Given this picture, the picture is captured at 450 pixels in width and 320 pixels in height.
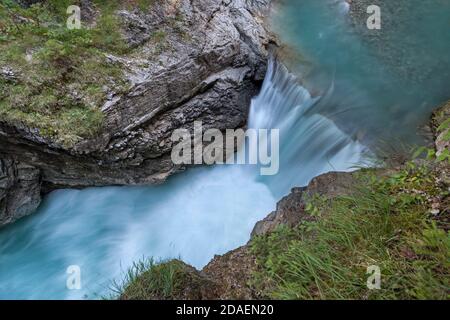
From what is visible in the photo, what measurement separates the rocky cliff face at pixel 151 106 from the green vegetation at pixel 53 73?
0.18 metres

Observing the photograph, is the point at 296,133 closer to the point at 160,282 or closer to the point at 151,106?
the point at 151,106

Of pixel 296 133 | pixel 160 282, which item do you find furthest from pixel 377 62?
pixel 160 282

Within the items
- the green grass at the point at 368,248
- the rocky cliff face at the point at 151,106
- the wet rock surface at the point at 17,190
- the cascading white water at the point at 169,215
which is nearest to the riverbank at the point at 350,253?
the green grass at the point at 368,248

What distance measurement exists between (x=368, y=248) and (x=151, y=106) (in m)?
4.46

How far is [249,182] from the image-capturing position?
722cm

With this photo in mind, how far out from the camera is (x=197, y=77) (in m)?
6.57

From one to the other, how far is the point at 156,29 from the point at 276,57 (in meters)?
2.97

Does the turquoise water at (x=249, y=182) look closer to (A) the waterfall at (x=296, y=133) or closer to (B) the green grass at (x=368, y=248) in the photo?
(A) the waterfall at (x=296, y=133)

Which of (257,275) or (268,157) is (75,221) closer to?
(268,157)

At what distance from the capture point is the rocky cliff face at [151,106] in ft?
19.1

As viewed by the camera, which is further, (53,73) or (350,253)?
(53,73)

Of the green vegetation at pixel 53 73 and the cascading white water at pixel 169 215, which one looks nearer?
the green vegetation at pixel 53 73

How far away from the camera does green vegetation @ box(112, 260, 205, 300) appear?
10.5ft

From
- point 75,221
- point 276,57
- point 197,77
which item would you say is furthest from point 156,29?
point 75,221
